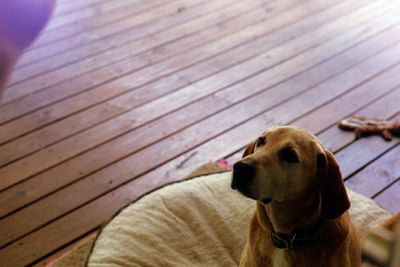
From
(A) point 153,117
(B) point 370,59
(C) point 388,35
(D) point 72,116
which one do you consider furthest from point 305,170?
(C) point 388,35

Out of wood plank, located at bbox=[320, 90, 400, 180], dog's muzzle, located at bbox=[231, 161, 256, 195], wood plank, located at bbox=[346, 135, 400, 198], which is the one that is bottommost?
wood plank, located at bbox=[346, 135, 400, 198]

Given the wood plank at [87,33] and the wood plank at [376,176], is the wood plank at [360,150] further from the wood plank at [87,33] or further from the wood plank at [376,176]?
the wood plank at [87,33]

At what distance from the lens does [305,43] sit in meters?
3.11

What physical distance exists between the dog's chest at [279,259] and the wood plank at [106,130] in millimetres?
1238

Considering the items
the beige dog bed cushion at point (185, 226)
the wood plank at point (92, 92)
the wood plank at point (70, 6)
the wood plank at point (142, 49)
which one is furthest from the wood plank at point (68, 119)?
the wood plank at point (70, 6)

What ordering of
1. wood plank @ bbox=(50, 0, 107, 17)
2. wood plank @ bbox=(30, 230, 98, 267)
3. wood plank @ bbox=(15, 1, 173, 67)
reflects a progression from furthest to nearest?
1. wood plank @ bbox=(50, 0, 107, 17)
2. wood plank @ bbox=(15, 1, 173, 67)
3. wood plank @ bbox=(30, 230, 98, 267)

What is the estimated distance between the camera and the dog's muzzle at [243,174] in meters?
1.21

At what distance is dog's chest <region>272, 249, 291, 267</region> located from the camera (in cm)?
132

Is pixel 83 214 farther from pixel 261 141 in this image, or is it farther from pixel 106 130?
pixel 261 141

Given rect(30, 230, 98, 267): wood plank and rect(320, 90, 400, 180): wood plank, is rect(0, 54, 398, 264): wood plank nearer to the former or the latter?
rect(30, 230, 98, 267): wood plank

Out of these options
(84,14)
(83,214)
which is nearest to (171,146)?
(83,214)

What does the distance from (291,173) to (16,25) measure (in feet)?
2.41

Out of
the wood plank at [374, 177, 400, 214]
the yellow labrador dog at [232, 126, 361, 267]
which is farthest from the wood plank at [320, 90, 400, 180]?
the yellow labrador dog at [232, 126, 361, 267]

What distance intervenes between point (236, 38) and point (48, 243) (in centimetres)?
176
